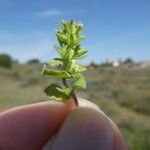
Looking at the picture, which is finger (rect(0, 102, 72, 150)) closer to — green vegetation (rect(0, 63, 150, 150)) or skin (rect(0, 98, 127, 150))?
skin (rect(0, 98, 127, 150))

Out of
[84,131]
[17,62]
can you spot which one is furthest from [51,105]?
[17,62]

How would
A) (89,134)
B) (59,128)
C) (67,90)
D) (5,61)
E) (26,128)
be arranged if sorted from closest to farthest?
(67,90), (89,134), (59,128), (26,128), (5,61)

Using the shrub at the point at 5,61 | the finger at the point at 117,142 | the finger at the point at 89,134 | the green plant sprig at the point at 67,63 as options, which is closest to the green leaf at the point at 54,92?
the green plant sprig at the point at 67,63

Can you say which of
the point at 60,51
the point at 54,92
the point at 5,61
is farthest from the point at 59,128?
the point at 5,61

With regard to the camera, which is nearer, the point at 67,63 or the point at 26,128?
the point at 67,63

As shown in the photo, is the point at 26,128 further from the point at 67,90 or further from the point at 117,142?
the point at 67,90

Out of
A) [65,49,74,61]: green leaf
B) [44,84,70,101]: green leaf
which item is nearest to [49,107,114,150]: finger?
[44,84,70,101]: green leaf
